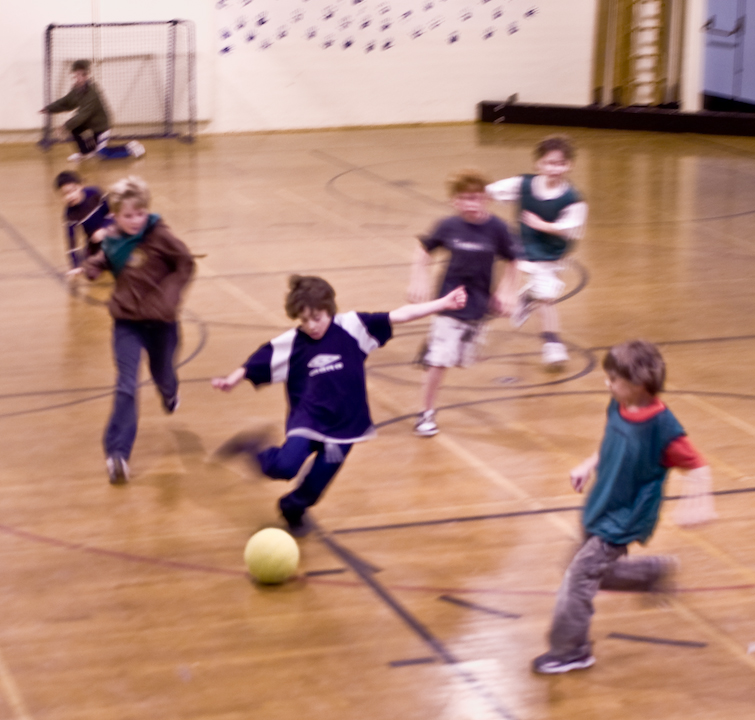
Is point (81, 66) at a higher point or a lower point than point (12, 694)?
higher

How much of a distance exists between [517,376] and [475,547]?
8.64 ft

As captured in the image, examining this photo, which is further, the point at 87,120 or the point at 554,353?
the point at 87,120

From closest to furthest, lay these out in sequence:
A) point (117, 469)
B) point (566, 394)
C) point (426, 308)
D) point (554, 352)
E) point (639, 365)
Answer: point (639, 365) < point (426, 308) < point (117, 469) < point (566, 394) < point (554, 352)

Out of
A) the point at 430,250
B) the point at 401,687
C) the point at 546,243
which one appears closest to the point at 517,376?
the point at 546,243

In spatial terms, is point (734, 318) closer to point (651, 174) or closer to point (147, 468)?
point (147, 468)

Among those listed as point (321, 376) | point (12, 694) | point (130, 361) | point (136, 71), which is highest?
point (321, 376)

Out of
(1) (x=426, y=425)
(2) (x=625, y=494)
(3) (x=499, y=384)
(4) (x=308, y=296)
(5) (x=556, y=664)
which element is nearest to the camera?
(2) (x=625, y=494)

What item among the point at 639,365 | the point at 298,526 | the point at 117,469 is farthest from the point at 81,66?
the point at 639,365

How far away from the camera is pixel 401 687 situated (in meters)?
4.31

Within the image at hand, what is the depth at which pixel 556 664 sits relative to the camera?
4391 mm

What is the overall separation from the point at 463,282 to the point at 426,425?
0.87 m

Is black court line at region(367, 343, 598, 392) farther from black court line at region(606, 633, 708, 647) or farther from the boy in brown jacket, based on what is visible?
black court line at region(606, 633, 708, 647)

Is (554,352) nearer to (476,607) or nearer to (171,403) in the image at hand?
(171,403)

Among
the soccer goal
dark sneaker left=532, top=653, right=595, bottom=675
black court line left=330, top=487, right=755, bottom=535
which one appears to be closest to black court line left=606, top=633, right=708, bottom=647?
dark sneaker left=532, top=653, right=595, bottom=675
